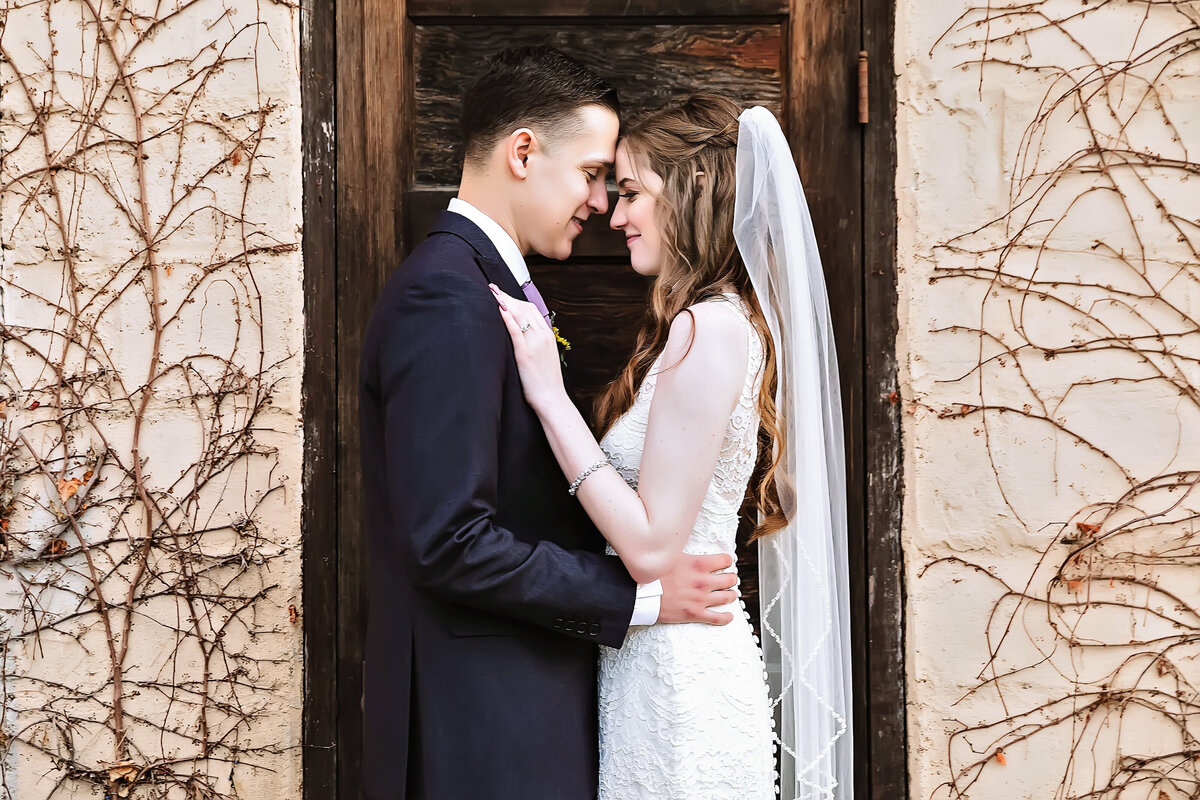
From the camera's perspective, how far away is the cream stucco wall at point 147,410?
2.47 meters

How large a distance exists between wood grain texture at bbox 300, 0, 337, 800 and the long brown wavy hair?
946 mm

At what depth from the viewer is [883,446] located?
2.56 m


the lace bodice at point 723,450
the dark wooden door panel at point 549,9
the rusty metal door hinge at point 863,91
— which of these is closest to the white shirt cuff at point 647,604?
the lace bodice at point 723,450

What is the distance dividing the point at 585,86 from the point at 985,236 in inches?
46.9

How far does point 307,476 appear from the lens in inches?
98.7

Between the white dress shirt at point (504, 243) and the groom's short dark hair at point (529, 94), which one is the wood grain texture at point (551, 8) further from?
the white dress shirt at point (504, 243)

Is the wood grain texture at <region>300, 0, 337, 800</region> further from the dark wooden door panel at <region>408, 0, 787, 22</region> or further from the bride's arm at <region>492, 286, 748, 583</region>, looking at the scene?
the bride's arm at <region>492, 286, 748, 583</region>

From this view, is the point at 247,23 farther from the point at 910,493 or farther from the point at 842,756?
the point at 842,756

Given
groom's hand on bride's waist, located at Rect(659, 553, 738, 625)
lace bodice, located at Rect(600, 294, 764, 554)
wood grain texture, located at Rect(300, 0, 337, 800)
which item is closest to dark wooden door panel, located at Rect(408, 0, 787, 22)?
wood grain texture, located at Rect(300, 0, 337, 800)

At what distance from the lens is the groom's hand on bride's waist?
186 centimetres

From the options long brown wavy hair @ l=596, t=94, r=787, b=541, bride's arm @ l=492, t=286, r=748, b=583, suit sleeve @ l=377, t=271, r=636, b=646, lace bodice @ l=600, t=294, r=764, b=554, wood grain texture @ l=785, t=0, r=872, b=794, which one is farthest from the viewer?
wood grain texture @ l=785, t=0, r=872, b=794

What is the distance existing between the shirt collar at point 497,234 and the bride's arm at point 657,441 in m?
0.15

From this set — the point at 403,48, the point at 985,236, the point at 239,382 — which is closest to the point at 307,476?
the point at 239,382

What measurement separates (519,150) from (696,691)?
1151 millimetres
